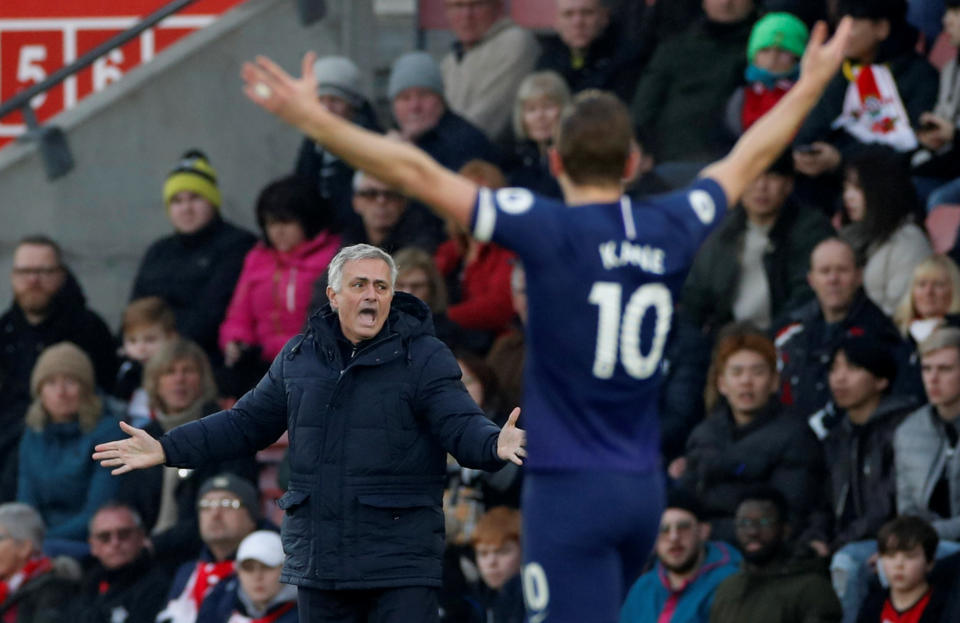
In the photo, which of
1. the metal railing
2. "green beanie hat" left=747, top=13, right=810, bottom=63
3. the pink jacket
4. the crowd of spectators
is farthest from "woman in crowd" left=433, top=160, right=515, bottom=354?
the metal railing

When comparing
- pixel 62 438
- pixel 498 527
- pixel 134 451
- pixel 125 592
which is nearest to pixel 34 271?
pixel 62 438

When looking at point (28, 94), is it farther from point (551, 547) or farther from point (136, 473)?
point (551, 547)

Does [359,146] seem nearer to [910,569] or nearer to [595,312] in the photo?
[595,312]

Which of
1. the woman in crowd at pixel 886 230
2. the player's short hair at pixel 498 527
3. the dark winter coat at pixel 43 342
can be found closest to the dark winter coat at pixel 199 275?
the dark winter coat at pixel 43 342

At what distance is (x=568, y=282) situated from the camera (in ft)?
20.1

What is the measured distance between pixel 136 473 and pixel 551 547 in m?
6.41

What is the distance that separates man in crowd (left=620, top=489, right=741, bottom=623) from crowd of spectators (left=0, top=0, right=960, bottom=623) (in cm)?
1

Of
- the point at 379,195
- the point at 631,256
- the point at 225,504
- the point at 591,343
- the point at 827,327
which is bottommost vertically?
the point at 225,504

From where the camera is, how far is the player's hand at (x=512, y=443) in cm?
708

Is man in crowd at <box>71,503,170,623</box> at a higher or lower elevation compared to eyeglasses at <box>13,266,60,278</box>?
lower

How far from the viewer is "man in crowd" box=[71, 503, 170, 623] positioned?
1156 cm

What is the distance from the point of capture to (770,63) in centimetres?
1209

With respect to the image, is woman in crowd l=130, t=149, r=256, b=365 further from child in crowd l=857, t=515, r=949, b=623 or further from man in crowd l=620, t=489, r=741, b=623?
child in crowd l=857, t=515, r=949, b=623

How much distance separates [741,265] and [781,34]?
143 cm
